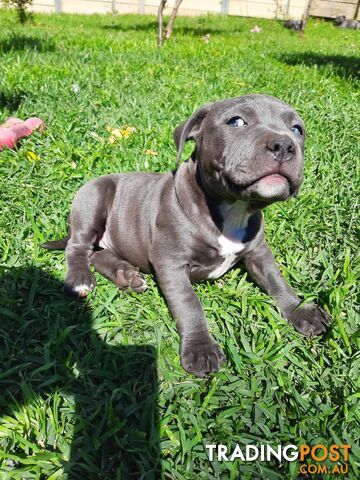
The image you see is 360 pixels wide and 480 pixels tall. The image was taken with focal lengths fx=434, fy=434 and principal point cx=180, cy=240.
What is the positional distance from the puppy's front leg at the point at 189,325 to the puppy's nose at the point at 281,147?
0.90m

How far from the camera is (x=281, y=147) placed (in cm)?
214

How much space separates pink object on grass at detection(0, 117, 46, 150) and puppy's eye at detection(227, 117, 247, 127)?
278cm

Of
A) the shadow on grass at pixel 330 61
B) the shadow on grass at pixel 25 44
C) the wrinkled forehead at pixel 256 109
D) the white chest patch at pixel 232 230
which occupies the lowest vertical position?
the white chest patch at pixel 232 230

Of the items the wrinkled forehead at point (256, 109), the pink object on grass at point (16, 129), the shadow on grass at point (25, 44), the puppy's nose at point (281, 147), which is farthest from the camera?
the shadow on grass at point (25, 44)

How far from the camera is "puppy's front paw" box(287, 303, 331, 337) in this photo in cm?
255

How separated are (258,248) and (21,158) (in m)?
2.61

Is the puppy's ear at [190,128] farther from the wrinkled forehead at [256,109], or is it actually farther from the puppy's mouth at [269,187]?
the puppy's mouth at [269,187]

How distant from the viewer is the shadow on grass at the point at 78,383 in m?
1.85

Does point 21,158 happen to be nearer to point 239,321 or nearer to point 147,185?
point 147,185

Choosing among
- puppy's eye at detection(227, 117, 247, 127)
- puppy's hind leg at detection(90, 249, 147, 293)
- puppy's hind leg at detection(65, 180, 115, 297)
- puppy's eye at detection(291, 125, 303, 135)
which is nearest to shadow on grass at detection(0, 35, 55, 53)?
puppy's hind leg at detection(65, 180, 115, 297)

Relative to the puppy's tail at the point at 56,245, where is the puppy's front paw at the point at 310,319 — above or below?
below

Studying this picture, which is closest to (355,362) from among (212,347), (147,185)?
(212,347)

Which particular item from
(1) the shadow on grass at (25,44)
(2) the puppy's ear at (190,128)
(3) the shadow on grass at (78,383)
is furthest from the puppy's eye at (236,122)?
(1) the shadow on grass at (25,44)

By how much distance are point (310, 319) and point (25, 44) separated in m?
7.98
